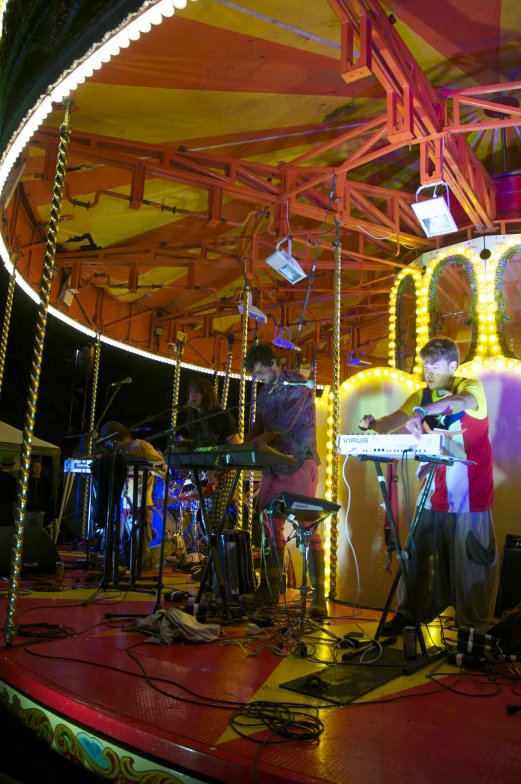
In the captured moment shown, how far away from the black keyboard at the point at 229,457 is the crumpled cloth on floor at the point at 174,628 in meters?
1.02

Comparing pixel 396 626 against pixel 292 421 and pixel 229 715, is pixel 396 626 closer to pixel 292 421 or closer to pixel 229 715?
pixel 292 421

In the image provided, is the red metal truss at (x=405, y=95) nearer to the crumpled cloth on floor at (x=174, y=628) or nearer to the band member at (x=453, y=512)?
the band member at (x=453, y=512)

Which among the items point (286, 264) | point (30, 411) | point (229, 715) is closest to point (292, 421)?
point (30, 411)

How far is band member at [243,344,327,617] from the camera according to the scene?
492 cm

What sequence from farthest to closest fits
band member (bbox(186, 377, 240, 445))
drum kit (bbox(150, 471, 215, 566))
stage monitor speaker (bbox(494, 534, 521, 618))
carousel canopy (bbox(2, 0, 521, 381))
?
1. drum kit (bbox(150, 471, 215, 566))
2. band member (bbox(186, 377, 240, 445))
3. carousel canopy (bbox(2, 0, 521, 381))
4. stage monitor speaker (bbox(494, 534, 521, 618))

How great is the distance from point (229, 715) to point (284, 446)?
8.99 feet

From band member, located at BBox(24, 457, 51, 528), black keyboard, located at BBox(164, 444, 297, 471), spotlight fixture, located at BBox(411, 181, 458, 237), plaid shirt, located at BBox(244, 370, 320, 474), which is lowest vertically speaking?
band member, located at BBox(24, 457, 51, 528)

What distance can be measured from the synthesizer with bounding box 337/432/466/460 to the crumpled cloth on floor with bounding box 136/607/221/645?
1.47 metres

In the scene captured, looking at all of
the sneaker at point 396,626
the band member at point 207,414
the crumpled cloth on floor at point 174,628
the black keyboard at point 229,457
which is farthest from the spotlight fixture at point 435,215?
the crumpled cloth on floor at point 174,628

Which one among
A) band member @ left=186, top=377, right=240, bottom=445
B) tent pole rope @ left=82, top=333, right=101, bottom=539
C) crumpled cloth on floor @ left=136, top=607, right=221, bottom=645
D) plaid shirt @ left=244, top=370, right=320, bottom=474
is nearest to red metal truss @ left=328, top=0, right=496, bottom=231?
plaid shirt @ left=244, top=370, right=320, bottom=474

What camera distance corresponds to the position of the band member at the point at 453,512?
371 cm

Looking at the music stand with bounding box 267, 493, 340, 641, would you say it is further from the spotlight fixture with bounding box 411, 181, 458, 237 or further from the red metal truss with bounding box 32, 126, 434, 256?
the red metal truss with bounding box 32, 126, 434, 256

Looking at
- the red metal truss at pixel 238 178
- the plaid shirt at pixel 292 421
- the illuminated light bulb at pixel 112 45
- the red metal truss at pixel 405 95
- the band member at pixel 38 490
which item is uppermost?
the red metal truss at pixel 238 178

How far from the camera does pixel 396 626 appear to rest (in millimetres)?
4023
